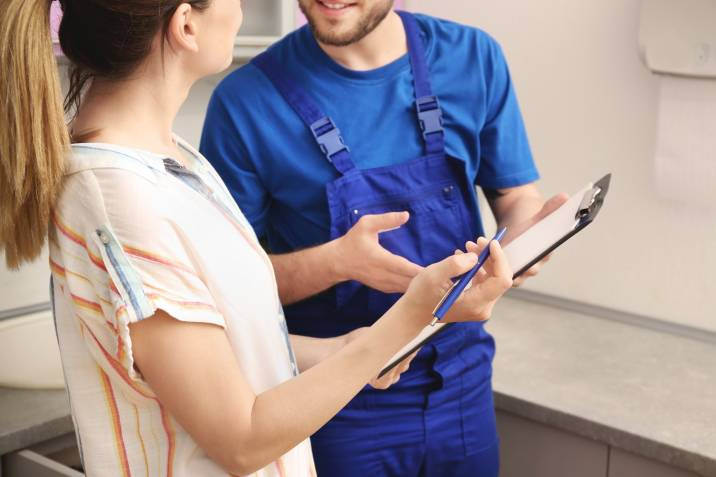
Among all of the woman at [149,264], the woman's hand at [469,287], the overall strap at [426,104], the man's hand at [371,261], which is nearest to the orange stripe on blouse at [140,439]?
the woman at [149,264]

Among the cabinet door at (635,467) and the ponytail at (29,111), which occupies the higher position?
the ponytail at (29,111)

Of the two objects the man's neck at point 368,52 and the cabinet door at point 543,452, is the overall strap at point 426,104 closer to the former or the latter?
the man's neck at point 368,52

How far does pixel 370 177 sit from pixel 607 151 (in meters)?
0.86

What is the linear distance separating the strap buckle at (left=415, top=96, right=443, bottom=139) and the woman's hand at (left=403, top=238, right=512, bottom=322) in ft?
1.25

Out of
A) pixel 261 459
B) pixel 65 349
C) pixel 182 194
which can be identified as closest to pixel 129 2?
pixel 182 194

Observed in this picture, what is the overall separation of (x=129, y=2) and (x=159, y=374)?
34 centimetres

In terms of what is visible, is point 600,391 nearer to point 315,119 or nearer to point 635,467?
point 635,467

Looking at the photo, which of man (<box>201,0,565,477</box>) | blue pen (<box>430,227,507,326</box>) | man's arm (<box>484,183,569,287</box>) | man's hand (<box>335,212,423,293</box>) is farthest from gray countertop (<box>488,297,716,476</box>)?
blue pen (<box>430,227,507,326</box>)

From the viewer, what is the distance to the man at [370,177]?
1.36 metres

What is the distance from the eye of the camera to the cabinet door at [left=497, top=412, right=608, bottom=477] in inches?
63.6

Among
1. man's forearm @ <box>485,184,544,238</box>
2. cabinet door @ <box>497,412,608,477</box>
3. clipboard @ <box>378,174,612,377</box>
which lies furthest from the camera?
cabinet door @ <box>497,412,608,477</box>

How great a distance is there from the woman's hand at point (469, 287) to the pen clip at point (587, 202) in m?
0.11

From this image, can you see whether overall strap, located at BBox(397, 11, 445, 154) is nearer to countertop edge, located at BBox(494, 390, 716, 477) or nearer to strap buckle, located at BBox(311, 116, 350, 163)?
strap buckle, located at BBox(311, 116, 350, 163)

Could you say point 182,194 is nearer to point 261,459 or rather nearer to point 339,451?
point 261,459
